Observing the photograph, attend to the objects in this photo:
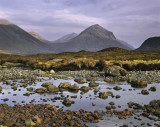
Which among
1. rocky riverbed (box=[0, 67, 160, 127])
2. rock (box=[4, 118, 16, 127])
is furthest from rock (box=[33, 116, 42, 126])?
rock (box=[4, 118, 16, 127])

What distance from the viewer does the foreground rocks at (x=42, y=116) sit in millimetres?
11695

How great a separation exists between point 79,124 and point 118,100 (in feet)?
21.0

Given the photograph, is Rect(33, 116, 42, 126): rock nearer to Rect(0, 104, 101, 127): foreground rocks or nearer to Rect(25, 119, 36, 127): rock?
Rect(0, 104, 101, 127): foreground rocks

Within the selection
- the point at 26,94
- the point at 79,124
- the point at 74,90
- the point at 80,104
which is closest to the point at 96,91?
the point at 74,90

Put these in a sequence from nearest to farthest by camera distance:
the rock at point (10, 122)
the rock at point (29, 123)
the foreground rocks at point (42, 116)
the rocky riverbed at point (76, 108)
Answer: the rock at point (10, 122) → the rock at point (29, 123) → the foreground rocks at point (42, 116) → the rocky riverbed at point (76, 108)

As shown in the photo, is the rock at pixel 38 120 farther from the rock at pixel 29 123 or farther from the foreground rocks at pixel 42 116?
the rock at pixel 29 123

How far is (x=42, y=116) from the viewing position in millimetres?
12836

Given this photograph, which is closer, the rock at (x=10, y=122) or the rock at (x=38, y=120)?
the rock at (x=10, y=122)

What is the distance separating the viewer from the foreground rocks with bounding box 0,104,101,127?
11.7 metres

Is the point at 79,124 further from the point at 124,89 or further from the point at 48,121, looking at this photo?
the point at 124,89

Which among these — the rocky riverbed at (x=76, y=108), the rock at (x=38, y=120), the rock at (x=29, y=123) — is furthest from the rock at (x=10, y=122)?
the rock at (x=38, y=120)

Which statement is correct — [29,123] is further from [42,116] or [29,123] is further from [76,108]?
[76,108]

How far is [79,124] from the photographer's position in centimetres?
1177

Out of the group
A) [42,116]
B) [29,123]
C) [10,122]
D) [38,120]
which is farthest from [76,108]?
[10,122]
